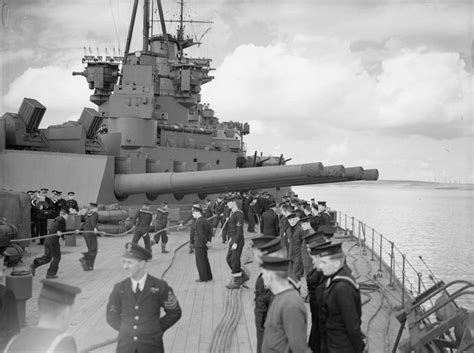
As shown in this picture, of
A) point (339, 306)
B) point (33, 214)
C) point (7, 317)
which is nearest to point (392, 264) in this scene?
point (339, 306)

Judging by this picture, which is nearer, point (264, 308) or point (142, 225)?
point (264, 308)

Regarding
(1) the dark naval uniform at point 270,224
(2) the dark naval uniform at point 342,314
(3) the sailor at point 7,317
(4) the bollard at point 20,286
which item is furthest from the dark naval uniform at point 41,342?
(1) the dark naval uniform at point 270,224

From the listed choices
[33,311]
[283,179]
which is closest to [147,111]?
[283,179]

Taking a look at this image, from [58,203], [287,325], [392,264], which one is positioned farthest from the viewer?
[58,203]

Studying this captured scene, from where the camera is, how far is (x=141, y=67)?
1642cm

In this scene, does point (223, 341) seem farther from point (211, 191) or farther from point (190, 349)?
point (211, 191)

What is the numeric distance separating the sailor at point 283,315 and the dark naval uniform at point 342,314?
17.9 inches

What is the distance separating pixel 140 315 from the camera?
329cm

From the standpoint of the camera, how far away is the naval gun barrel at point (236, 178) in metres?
9.70

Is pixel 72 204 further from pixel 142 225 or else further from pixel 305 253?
pixel 305 253

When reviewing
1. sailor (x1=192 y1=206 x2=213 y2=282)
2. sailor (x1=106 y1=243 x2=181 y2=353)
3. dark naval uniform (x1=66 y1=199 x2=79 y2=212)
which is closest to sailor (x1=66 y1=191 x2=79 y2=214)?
dark naval uniform (x1=66 y1=199 x2=79 y2=212)

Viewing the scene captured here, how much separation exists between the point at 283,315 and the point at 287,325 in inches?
2.3

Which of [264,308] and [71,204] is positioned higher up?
[71,204]

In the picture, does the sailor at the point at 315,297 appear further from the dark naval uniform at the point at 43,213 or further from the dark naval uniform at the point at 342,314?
the dark naval uniform at the point at 43,213
